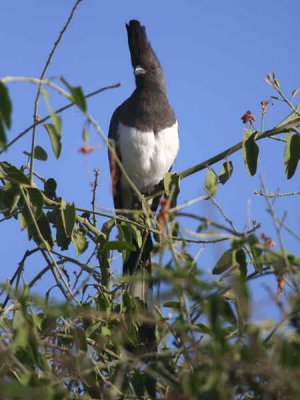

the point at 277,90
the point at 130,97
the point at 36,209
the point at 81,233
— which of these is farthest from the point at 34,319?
the point at 130,97

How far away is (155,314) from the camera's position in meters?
2.28

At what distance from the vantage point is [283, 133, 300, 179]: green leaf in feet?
9.73

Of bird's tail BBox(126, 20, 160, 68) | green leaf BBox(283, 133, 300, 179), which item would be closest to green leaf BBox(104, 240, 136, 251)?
green leaf BBox(283, 133, 300, 179)

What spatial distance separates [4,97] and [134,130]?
3162 mm

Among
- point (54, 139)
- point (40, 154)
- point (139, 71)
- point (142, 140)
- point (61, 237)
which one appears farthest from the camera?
point (139, 71)

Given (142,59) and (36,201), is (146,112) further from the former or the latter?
(36,201)

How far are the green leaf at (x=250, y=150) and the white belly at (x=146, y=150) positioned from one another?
175 centimetres

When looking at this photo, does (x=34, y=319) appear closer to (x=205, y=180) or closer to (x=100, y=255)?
(x=205, y=180)

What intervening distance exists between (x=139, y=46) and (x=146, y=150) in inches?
34.1

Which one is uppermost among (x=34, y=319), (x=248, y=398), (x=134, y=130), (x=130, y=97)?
(x=130, y=97)

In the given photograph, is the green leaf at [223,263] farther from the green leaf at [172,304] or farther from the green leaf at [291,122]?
the green leaf at [291,122]

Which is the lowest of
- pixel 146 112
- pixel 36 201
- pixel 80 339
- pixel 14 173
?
pixel 80 339

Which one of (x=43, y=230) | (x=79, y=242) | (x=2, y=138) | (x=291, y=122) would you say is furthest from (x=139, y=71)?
(x=2, y=138)

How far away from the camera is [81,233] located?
292cm
